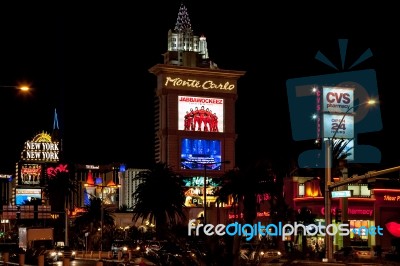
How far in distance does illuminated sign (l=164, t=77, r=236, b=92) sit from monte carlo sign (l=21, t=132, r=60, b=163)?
1622 inches

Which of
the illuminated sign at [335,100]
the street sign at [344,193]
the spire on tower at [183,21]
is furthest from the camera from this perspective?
the spire on tower at [183,21]

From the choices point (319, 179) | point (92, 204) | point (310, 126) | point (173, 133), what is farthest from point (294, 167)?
point (173, 133)

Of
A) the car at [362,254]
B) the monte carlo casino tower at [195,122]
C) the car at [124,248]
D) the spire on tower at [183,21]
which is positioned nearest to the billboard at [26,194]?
the monte carlo casino tower at [195,122]

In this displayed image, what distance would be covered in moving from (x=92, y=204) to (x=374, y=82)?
42385mm

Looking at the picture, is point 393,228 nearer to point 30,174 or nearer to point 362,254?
point 362,254

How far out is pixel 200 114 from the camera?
133m

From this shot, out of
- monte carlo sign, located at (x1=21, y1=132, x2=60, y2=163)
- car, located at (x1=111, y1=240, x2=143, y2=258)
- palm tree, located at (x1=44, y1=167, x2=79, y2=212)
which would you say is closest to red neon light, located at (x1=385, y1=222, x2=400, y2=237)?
car, located at (x1=111, y1=240, x2=143, y2=258)

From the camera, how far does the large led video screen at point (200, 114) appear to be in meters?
130

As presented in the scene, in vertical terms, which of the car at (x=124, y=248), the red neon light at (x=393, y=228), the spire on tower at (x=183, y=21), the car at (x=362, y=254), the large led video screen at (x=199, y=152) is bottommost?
the car at (x=362, y=254)

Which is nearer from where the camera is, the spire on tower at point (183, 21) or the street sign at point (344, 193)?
the street sign at point (344, 193)

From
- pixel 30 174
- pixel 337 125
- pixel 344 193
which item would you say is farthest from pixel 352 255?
pixel 30 174

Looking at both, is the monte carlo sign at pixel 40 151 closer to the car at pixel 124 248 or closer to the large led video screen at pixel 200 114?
the large led video screen at pixel 200 114

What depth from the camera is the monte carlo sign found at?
16038 centimetres

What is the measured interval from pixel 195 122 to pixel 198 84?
23.7 feet
